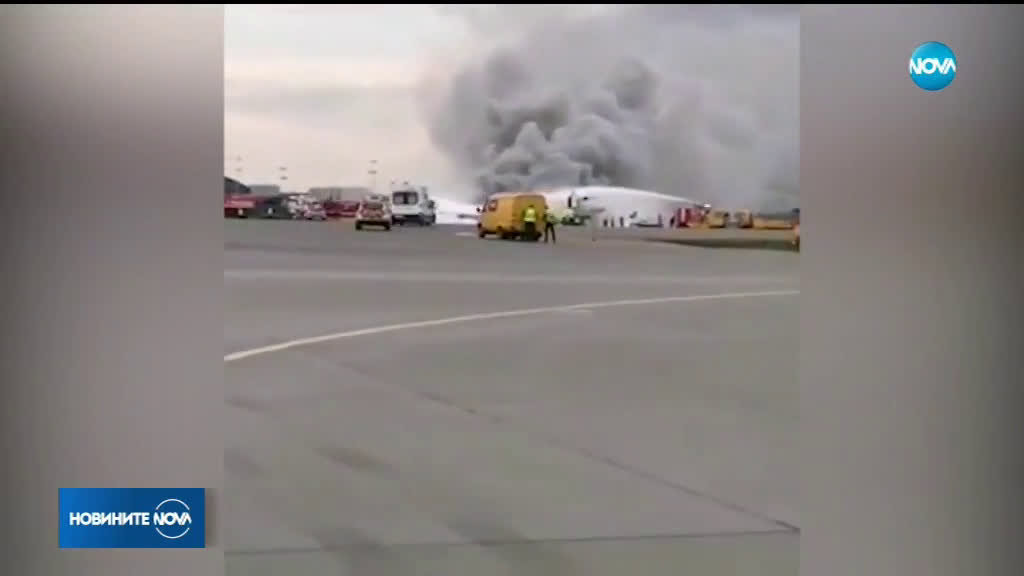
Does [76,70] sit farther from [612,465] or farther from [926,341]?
[926,341]

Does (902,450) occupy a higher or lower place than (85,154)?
lower

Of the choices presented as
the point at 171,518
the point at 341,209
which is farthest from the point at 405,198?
the point at 171,518

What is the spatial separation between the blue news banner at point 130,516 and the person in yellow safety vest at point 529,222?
76cm

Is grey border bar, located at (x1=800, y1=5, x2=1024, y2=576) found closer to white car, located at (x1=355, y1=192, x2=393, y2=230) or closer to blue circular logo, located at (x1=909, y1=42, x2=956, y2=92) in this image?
blue circular logo, located at (x1=909, y1=42, x2=956, y2=92)

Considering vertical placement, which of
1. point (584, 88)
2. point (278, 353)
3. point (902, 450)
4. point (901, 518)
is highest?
point (584, 88)

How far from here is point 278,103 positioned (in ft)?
5.98

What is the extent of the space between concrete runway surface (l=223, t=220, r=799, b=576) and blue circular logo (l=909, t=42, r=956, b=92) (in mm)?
420

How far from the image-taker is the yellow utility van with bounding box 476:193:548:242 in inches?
74.8

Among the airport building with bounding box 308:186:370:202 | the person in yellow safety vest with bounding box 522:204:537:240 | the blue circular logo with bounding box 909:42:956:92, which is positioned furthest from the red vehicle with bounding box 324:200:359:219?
the blue circular logo with bounding box 909:42:956:92

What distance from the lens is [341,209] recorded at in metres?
1.88

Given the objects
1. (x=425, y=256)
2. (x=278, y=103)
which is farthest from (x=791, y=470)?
(x=278, y=103)

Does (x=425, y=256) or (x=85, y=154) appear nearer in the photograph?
(x=85, y=154)

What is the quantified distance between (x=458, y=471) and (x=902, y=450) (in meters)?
0.86

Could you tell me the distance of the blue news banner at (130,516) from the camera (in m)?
1.79
